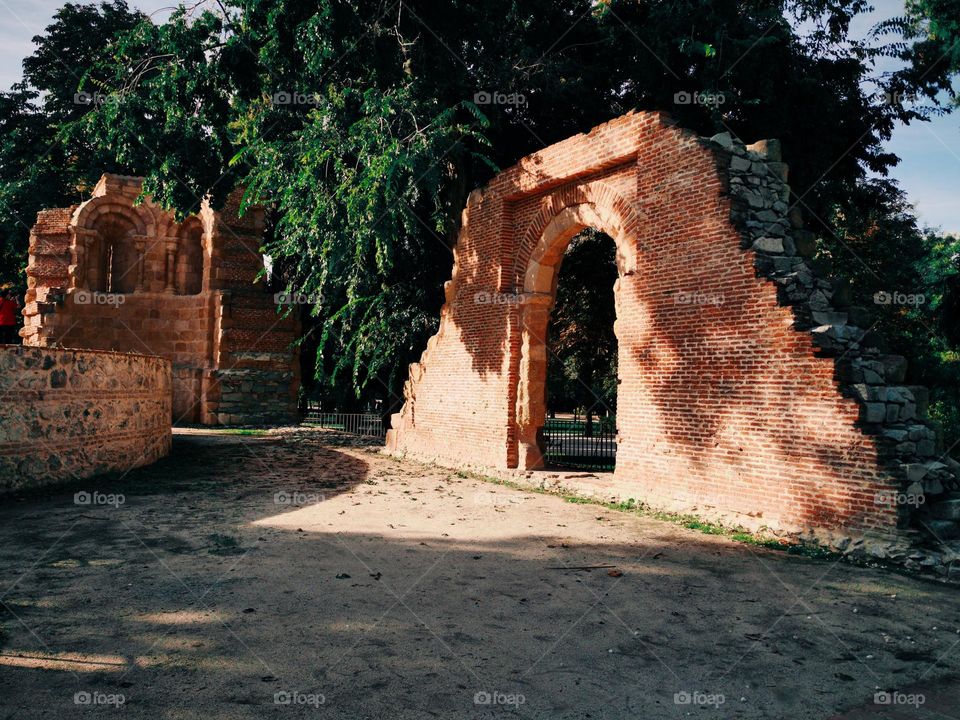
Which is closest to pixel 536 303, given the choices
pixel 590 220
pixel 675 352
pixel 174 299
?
pixel 590 220

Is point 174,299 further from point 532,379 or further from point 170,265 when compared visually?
point 532,379

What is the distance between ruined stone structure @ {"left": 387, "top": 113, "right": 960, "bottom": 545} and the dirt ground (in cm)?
80

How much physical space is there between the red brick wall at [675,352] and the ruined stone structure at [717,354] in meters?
0.02

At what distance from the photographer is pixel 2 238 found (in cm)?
2581

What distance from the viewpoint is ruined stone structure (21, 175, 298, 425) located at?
1986cm

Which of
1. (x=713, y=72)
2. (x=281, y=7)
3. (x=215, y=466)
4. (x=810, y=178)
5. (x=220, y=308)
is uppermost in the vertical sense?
(x=281, y=7)

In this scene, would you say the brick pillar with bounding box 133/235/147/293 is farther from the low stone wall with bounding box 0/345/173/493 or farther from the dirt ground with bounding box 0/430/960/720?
the dirt ground with bounding box 0/430/960/720

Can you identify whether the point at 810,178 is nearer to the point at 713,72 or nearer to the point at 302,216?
the point at 713,72

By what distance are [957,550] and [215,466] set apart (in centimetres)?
1025

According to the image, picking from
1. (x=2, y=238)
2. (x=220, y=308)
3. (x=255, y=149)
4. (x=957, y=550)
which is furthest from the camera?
(x=2, y=238)

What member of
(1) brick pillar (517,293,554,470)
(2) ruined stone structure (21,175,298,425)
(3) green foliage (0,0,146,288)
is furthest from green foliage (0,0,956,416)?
(3) green foliage (0,0,146,288)

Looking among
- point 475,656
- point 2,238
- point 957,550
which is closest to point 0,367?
point 475,656

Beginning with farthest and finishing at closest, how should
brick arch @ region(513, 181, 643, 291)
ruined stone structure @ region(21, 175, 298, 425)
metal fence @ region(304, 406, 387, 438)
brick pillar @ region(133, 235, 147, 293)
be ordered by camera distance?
brick pillar @ region(133, 235, 147, 293), ruined stone structure @ region(21, 175, 298, 425), metal fence @ region(304, 406, 387, 438), brick arch @ region(513, 181, 643, 291)

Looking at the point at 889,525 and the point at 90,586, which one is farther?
the point at 889,525
